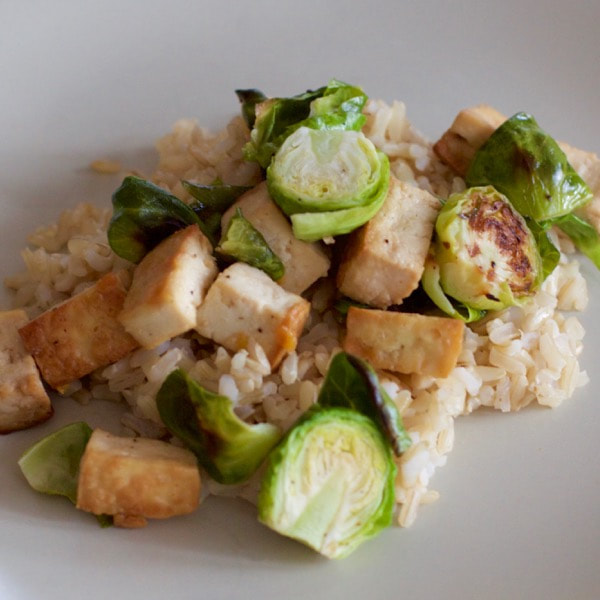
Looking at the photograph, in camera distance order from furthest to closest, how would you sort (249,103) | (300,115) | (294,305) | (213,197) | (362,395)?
(249,103) → (300,115) → (213,197) → (294,305) → (362,395)

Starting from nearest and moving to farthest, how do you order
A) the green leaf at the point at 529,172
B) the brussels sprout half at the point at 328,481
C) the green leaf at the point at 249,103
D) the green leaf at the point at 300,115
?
the brussels sprout half at the point at 328,481, the green leaf at the point at 300,115, the green leaf at the point at 529,172, the green leaf at the point at 249,103

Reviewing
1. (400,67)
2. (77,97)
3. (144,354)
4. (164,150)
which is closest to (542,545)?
(144,354)

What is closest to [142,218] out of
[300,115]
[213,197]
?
[213,197]

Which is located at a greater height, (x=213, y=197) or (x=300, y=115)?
(x=300, y=115)

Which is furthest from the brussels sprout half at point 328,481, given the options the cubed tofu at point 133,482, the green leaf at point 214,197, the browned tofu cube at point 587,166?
the browned tofu cube at point 587,166

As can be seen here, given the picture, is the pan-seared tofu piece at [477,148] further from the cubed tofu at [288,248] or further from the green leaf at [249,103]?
the cubed tofu at [288,248]

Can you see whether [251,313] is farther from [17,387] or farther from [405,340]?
[17,387]
